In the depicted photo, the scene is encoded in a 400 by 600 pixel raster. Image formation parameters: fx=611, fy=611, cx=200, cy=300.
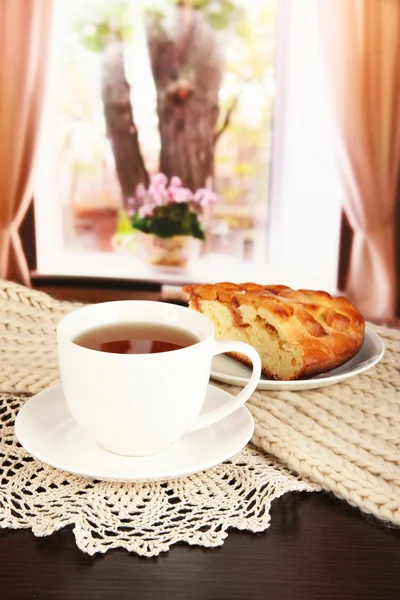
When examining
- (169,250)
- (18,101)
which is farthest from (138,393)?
(18,101)

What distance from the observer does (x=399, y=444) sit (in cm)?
68

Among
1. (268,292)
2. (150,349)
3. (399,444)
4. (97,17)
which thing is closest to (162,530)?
(150,349)

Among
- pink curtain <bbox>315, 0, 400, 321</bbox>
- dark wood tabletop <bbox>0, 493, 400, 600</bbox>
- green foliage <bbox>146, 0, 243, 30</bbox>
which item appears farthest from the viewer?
green foliage <bbox>146, 0, 243, 30</bbox>

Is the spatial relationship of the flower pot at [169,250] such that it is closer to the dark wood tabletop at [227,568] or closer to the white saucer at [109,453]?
the white saucer at [109,453]

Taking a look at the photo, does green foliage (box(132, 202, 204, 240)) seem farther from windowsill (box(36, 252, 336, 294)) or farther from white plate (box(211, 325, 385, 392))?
white plate (box(211, 325, 385, 392))

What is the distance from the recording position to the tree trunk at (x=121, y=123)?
232 centimetres

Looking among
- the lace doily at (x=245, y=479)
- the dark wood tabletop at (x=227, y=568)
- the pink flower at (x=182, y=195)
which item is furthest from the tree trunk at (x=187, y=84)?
the dark wood tabletop at (x=227, y=568)

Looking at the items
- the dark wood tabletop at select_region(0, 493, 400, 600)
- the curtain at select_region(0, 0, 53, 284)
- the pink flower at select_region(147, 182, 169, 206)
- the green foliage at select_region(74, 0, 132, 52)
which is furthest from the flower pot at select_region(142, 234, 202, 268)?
the dark wood tabletop at select_region(0, 493, 400, 600)

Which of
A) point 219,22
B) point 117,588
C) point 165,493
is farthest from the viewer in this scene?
point 219,22

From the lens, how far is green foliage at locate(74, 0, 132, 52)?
7.48 feet

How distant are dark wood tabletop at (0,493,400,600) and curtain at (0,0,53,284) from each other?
204 cm

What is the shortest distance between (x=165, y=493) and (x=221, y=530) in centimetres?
8

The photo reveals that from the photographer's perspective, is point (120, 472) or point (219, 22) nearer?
point (120, 472)

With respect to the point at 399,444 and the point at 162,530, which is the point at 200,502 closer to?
the point at 162,530
